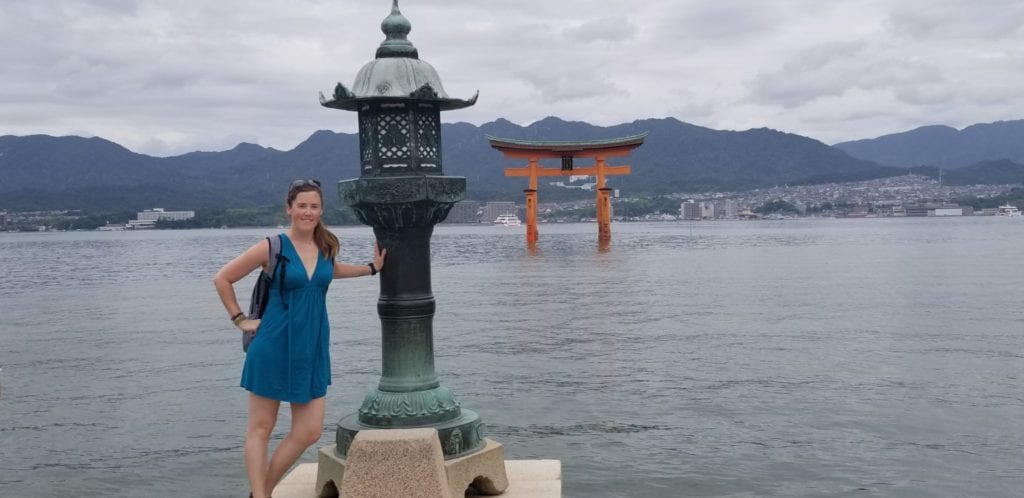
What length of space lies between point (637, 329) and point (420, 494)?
1416 cm

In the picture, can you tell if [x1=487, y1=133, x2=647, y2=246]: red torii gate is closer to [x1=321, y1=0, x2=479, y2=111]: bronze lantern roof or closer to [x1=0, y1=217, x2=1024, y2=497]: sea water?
[x1=0, y1=217, x2=1024, y2=497]: sea water

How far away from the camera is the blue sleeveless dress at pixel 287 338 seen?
4242 millimetres

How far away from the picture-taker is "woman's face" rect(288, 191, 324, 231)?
14.1 ft

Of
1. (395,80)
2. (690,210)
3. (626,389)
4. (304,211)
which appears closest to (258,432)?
(304,211)

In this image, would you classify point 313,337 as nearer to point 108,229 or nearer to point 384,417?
point 384,417

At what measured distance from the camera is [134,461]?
28.7ft

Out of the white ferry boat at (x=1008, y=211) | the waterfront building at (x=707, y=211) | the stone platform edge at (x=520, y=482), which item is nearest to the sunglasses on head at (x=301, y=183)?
the stone platform edge at (x=520, y=482)

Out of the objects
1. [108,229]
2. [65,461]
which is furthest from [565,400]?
[108,229]

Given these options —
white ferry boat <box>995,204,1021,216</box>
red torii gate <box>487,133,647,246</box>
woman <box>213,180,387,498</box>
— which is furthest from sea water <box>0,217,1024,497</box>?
white ferry boat <box>995,204,1021,216</box>

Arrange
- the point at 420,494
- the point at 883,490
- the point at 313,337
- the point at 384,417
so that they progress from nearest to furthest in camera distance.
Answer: the point at 420,494 < the point at 313,337 < the point at 384,417 < the point at 883,490

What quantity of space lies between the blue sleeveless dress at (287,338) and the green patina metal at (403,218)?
0.54 metres

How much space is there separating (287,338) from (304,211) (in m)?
0.55

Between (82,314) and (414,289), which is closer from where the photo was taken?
(414,289)

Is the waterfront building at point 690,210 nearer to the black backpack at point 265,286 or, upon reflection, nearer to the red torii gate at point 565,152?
the red torii gate at point 565,152
